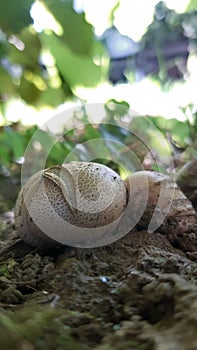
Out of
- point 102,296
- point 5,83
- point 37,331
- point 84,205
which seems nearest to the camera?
point 37,331

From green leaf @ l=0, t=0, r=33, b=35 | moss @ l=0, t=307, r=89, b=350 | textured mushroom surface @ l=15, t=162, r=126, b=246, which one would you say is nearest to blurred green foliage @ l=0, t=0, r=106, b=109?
green leaf @ l=0, t=0, r=33, b=35

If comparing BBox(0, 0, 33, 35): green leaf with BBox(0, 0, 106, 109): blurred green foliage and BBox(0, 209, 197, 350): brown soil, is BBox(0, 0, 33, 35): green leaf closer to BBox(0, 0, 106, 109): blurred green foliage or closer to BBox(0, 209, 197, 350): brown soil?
BBox(0, 0, 106, 109): blurred green foliage

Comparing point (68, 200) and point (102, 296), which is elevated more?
point (68, 200)

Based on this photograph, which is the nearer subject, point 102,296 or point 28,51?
point 102,296

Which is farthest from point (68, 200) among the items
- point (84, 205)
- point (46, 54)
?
point (46, 54)

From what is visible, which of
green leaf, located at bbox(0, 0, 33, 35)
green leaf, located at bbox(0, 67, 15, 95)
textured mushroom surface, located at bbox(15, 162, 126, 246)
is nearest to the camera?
green leaf, located at bbox(0, 0, 33, 35)

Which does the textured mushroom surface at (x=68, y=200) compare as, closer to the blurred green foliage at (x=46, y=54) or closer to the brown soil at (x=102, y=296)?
the brown soil at (x=102, y=296)

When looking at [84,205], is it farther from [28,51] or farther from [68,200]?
[28,51]
